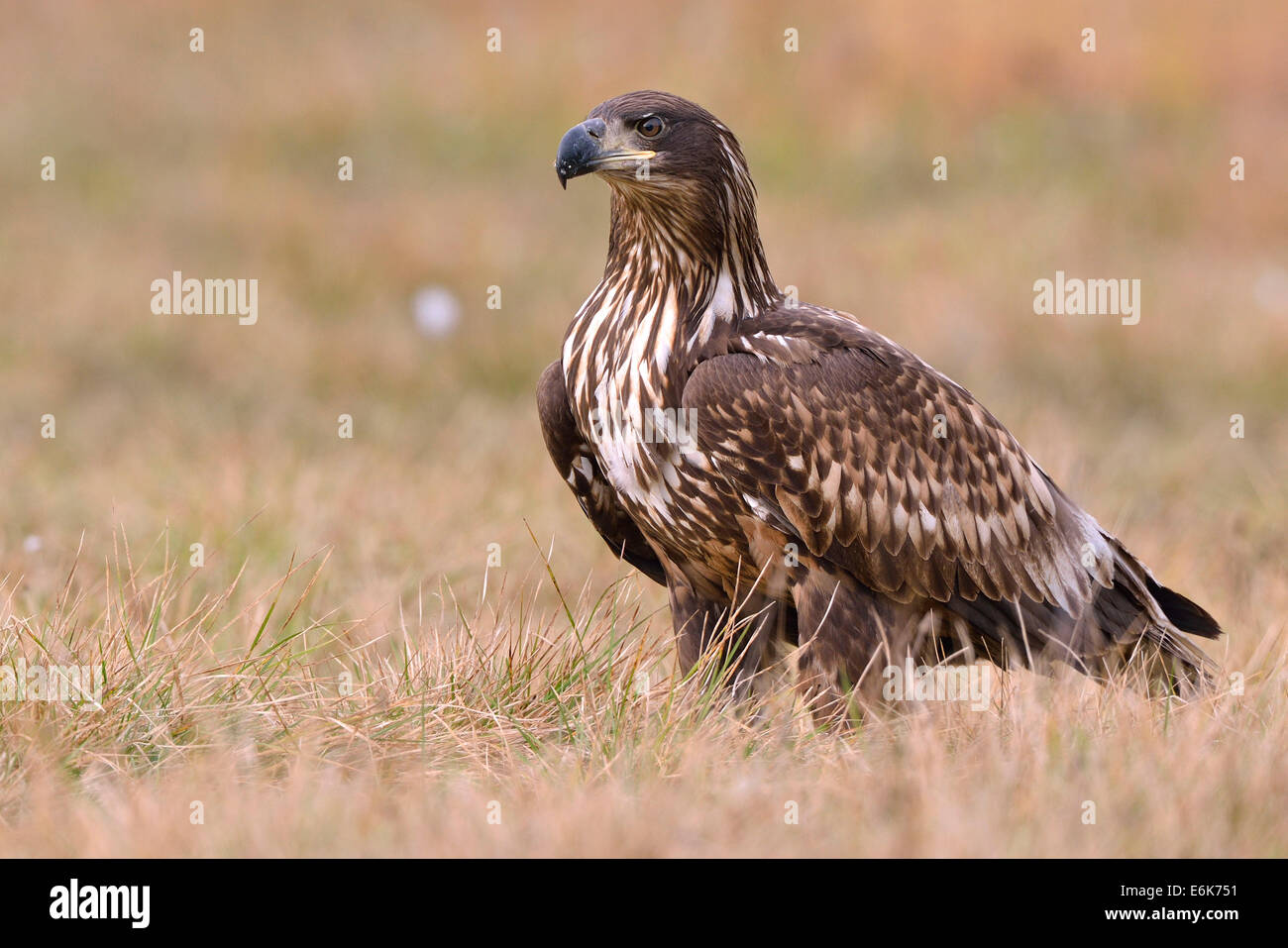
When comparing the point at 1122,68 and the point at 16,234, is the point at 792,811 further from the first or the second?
the point at 1122,68

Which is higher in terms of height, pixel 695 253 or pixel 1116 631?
pixel 695 253

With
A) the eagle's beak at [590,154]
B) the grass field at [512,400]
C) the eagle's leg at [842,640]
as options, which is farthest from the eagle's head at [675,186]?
the grass field at [512,400]

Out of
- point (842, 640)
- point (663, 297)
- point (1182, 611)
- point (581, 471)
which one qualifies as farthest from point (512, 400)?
point (842, 640)

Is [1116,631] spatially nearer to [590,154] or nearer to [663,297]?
[663,297]

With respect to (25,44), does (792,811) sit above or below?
below

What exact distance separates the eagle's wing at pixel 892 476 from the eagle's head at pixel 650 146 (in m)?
0.44

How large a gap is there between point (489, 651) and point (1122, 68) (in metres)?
11.7

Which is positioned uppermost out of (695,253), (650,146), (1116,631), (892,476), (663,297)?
(650,146)

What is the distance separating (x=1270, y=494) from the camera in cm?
732

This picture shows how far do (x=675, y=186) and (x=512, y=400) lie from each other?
5682 millimetres

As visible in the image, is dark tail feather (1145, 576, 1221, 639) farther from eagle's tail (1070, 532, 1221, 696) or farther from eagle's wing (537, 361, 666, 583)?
eagle's wing (537, 361, 666, 583)

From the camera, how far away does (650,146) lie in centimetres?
446

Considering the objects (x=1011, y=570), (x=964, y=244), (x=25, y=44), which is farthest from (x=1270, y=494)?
(x=25, y=44)

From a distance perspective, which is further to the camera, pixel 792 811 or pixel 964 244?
pixel 964 244
